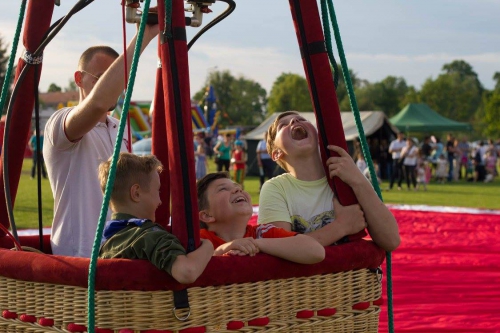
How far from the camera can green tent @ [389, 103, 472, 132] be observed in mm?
22375

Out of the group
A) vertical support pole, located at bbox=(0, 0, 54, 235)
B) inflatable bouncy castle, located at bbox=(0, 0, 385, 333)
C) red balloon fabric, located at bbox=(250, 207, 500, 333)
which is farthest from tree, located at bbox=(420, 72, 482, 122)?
inflatable bouncy castle, located at bbox=(0, 0, 385, 333)

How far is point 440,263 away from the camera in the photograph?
4.87m

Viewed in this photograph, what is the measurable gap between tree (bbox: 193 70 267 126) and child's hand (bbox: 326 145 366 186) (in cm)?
5577

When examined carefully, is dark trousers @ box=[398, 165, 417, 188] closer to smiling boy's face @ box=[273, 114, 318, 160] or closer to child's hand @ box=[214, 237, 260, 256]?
smiling boy's face @ box=[273, 114, 318, 160]

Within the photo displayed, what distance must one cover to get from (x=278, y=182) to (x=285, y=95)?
61697mm

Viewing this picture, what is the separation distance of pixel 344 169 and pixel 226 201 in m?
0.36

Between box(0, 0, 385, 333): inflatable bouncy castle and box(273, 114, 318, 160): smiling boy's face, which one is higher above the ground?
box(273, 114, 318, 160): smiling boy's face

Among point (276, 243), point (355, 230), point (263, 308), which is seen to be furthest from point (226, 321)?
point (355, 230)

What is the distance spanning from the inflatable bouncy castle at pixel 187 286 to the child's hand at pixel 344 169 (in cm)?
4

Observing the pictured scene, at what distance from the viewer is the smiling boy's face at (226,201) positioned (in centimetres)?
209

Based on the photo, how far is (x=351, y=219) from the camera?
2023 mm

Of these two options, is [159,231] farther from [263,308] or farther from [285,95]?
[285,95]

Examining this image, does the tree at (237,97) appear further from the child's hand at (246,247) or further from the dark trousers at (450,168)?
the child's hand at (246,247)

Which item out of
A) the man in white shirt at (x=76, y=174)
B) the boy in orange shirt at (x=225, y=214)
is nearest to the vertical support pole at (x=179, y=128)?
the boy in orange shirt at (x=225, y=214)
